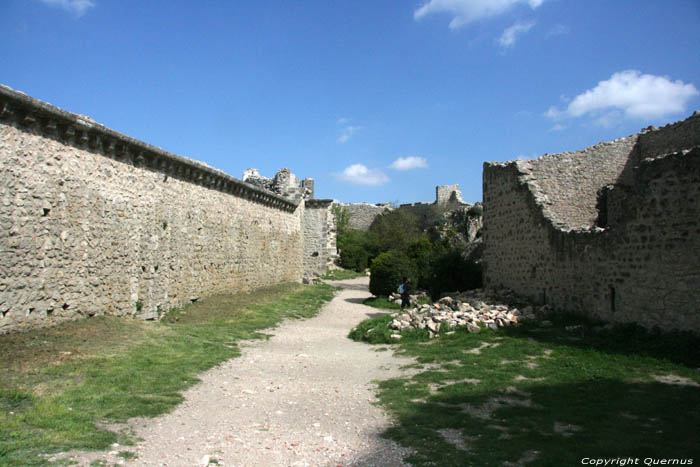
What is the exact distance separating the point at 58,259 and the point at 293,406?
5.09 m

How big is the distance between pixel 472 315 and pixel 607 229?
3243 millimetres

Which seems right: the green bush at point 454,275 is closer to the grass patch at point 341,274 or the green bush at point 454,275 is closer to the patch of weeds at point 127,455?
the grass patch at point 341,274

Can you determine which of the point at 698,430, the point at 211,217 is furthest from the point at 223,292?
the point at 698,430

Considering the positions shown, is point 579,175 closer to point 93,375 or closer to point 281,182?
Result: point 93,375

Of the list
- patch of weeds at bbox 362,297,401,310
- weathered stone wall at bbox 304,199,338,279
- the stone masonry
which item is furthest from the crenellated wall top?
the stone masonry

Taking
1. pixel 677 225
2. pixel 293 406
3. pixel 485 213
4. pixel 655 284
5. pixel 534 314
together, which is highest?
pixel 485 213

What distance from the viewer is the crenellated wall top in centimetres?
740

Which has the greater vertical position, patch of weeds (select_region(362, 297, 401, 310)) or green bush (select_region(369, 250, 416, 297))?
green bush (select_region(369, 250, 416, 297))

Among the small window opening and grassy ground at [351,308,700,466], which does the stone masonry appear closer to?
the small window opening

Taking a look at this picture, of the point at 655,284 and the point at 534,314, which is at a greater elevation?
the point at 655,284

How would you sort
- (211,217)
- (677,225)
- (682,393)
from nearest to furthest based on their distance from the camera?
(682,393) → (677,225) → (211,217)

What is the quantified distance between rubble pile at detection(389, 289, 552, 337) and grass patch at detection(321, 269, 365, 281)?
1621cm

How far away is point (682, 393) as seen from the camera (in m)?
5.70

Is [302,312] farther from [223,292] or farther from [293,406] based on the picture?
[293,406]
